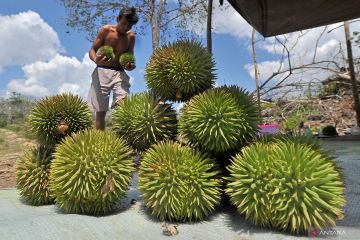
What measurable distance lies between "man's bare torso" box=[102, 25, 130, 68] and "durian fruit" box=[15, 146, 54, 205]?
0.95 metres

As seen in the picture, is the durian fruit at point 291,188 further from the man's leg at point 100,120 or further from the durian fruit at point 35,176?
the man's leg at point 100,120

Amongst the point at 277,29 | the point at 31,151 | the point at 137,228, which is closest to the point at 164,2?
the point at 277,29

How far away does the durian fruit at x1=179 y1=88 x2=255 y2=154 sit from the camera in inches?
60.1

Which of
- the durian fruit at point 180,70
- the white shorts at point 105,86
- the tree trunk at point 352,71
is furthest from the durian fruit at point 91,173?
the tree trunk at point 352,71

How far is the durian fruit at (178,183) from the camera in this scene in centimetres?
152

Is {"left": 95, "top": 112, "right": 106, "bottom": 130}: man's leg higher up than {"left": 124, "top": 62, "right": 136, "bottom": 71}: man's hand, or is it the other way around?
{"left": 124, "top": 62, "right": 136, "bottom": 71}: man's hand

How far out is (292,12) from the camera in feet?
8.07

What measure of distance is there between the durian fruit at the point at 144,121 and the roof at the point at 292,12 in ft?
2.32

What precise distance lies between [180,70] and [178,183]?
561 mm

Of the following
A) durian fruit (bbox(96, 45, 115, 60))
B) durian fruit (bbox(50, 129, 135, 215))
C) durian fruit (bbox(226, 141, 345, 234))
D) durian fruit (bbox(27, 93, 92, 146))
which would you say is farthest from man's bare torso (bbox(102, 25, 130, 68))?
durian fruit (bbox(226, 141, 345, 234))

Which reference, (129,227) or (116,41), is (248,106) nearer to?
(129,227)

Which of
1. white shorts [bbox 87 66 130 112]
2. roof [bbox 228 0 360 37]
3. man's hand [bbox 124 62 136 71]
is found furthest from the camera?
white shorts [bbox 87 66 130 112]

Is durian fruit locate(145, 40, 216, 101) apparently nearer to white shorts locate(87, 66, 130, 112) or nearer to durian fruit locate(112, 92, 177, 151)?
durian fruit locate(112, 92, 177, 151)

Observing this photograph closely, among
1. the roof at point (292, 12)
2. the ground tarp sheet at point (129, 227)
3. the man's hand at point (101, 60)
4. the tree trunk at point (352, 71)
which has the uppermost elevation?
the tree trunk at point (352, 71)
